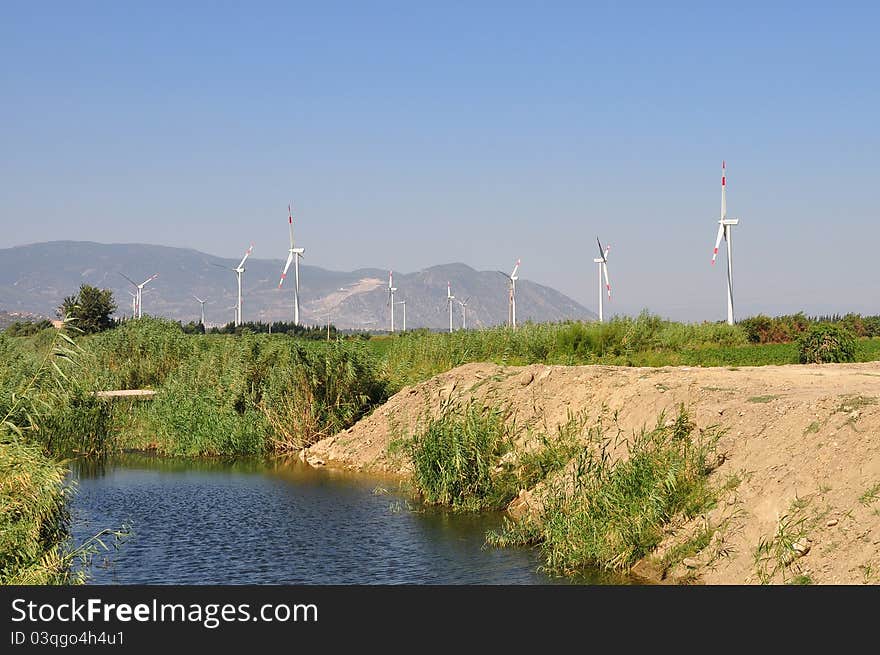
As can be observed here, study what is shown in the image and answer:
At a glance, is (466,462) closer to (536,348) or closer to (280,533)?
(280,533)

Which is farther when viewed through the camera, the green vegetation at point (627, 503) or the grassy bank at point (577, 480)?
the grassy bank at point (577, 480)

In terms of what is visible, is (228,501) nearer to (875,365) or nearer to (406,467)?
(406,467)

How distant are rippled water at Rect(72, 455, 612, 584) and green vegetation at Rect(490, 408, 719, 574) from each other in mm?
905

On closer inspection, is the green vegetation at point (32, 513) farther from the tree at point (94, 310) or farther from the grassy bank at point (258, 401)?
the tree at point (94, 310)

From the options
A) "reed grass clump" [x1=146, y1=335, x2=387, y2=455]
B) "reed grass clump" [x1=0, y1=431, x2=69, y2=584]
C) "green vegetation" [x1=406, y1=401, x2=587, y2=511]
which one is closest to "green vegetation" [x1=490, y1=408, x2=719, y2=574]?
"green vegetation" [x1=406, y1=401, x2=587, y2=511]

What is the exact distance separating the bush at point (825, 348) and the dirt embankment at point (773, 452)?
1358 cm

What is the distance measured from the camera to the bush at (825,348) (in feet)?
135

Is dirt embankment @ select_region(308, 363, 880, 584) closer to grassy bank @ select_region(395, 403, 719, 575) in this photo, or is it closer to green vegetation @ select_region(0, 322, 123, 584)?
grassy bank @ select_region(395, 403, 719, 575)

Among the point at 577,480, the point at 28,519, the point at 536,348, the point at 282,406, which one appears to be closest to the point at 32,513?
the point at 28,519

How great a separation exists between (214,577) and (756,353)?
119 ft

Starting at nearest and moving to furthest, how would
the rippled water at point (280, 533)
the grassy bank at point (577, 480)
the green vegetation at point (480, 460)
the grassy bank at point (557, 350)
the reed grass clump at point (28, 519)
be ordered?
the reed grass clump at point (28, 519), the grassy bank at point (577, 480), the rippled water at point (280, 533), the green vegetation at point (480, 460), the grassy bank at point (557, 350)

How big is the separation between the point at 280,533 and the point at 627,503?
8288mm

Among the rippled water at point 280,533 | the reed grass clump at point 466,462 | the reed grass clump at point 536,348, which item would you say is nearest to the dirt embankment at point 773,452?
the reed grass clump at point 466,462

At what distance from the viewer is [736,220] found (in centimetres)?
6875
